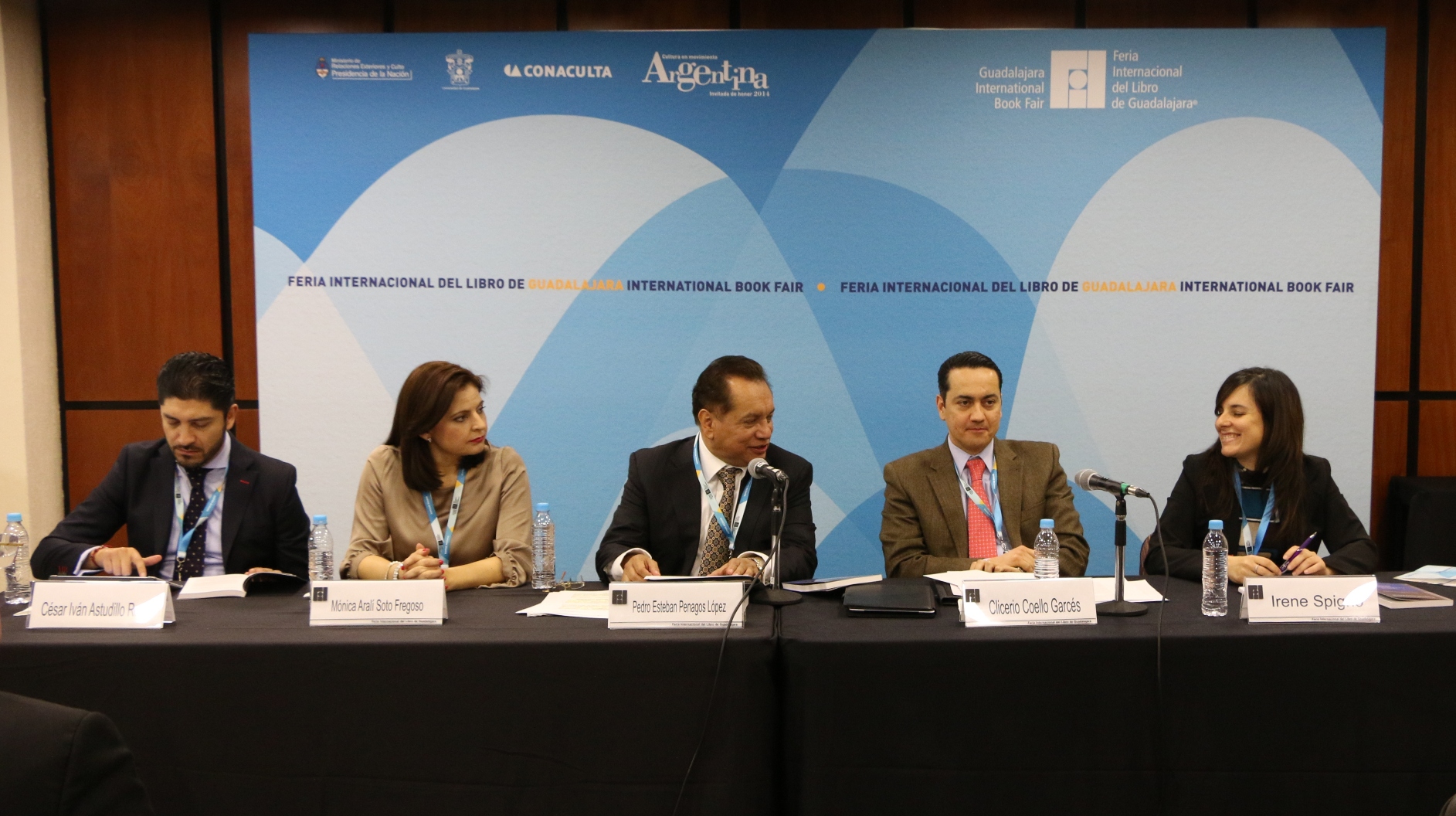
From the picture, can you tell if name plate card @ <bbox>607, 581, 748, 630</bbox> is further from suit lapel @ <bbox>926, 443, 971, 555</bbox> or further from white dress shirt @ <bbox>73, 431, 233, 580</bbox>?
white dress shirt @ <bbox>73, 431, 233, 580</bbox>

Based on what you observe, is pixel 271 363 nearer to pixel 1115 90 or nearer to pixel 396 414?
pixel 396 414

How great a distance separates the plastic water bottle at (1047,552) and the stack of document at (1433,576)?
2.90ft

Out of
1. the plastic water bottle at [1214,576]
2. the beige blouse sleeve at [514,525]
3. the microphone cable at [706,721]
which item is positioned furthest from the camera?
the beige blouse sleeve at [514,525]

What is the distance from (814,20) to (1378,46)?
2251 millimetres

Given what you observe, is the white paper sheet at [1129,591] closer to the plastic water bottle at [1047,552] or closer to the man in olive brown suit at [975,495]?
the plastic water bottle at [1047,552]

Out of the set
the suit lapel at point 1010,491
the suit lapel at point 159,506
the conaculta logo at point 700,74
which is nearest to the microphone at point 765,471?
the suit lapel at point 1010,491

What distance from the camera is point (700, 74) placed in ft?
12.6

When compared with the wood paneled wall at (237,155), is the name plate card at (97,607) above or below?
below

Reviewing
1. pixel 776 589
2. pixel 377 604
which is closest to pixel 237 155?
pixel 377 604

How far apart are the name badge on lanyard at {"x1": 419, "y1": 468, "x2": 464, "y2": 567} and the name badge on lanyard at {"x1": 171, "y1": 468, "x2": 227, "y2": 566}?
61 centimetres

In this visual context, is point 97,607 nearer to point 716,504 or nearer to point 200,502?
point 200,502

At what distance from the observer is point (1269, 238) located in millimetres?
3811

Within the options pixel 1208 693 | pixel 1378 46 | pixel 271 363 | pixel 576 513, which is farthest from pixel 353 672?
pixel 1378 46

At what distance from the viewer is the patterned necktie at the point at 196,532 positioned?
272cm
